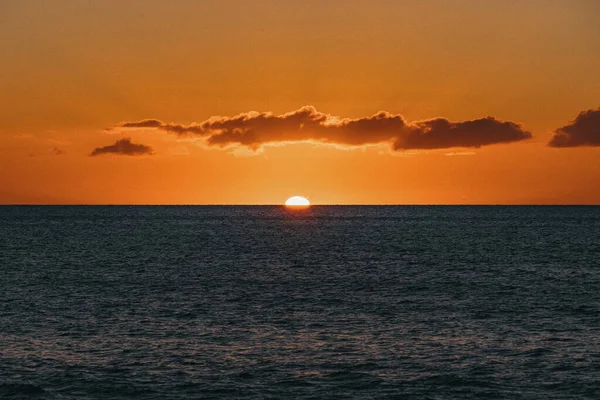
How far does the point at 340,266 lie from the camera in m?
92.7

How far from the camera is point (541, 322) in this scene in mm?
50562

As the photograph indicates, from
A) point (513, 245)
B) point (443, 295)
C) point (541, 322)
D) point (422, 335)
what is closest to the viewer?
point (422, 335)

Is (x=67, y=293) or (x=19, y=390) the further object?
(x=67, y=293)

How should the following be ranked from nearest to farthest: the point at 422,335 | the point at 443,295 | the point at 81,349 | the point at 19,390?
1. the point at 19,390
2. the point at 81,349
3. the point at 422,335
4. the point at 443,295

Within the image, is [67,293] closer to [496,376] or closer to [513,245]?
[496,376]

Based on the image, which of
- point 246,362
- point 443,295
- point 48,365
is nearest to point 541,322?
point 443,295

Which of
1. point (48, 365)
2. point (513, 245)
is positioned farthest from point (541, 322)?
point (513, 245)

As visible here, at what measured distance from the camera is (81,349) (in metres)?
41.3

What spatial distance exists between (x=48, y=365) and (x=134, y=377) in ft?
17.5

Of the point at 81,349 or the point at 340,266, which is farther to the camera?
the point at 340,266

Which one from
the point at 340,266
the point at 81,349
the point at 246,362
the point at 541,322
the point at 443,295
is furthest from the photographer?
the point at 340,266

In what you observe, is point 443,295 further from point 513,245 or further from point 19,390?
point 513,245

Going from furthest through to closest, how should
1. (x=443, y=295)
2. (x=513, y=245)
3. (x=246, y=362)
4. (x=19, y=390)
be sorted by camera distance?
(x=513, y=245), (x=443, y=295), (x=246, y=362), (x=19, y=390)

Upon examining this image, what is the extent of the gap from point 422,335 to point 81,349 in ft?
67.9
